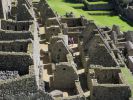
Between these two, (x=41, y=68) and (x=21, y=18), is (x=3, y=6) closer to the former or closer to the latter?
(x=21, y=18)

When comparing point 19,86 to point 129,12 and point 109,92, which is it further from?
point 129,12

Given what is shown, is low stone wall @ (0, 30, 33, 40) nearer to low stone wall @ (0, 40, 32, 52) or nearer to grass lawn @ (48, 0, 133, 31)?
low stone wall @ (0, 40, 32, 52)

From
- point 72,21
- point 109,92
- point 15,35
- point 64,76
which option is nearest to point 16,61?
point 15,35

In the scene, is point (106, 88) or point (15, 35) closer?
point (106, 88)

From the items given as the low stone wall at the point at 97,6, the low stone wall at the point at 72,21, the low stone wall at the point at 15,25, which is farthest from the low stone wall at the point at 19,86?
the low stone wall at the point at 97,6

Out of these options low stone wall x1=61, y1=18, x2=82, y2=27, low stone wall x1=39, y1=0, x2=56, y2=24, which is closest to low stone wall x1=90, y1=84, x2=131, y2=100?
low stone wall x1=39, y1=0, x2=56, y2=24

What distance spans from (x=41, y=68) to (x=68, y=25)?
62.3 feet

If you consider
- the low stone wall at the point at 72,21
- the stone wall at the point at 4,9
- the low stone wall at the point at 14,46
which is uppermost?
the stone wall at the point at 4,9

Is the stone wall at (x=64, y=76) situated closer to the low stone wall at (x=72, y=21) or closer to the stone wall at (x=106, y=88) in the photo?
the stone wall at (x=106, y=88)

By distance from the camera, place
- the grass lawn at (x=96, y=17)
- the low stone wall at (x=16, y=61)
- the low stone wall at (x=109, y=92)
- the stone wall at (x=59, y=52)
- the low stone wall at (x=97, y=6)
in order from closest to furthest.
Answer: the low stone wall at (x=16, y=61), the low stone wall at (x=109, y=92), the stone wall at (x=59, y=52), the grass lawn at (x=96, y=17), the low stone wall at (x=97, y=6)

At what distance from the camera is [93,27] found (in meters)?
48.8

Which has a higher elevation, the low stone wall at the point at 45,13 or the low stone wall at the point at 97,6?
the low stone wall at the point at 45,13

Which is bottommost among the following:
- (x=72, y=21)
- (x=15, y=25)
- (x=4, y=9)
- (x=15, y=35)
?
(x=72, y=21)

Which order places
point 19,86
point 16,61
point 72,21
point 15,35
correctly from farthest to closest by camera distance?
point 72,21, point 15,35, point 16,61, point 19,86
